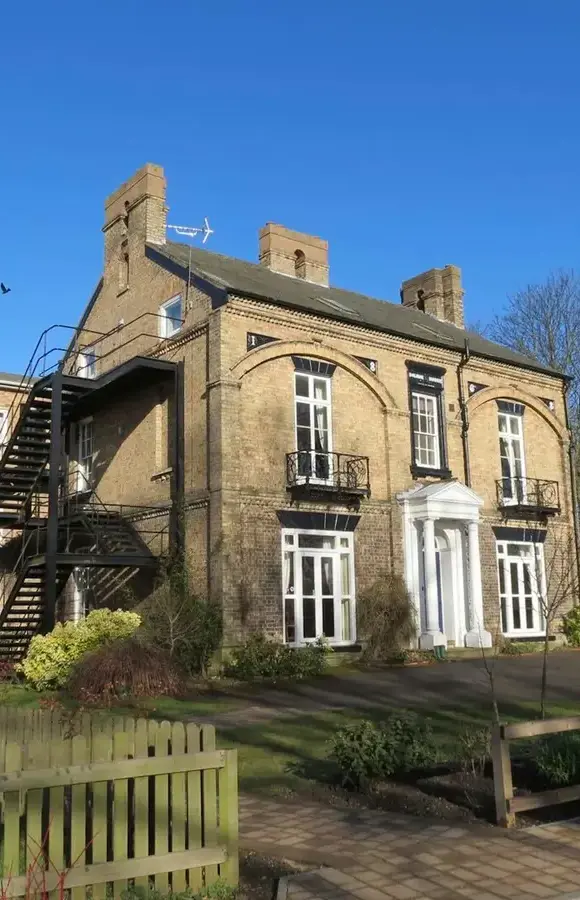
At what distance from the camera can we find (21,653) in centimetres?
1827

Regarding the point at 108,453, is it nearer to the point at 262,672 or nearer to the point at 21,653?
the point at 21,653

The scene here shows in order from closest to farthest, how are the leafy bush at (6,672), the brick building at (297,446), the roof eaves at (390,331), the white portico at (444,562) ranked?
the leafy bush at (6,672)
the brick building at (297,446)
the roof eaves at (390,331)
the white portico at (444,562)

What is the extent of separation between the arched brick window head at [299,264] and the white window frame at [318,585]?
981 cm

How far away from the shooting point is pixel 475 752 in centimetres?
796

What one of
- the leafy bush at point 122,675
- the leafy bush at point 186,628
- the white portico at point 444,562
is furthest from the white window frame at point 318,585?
the leafy bush at point 122,675

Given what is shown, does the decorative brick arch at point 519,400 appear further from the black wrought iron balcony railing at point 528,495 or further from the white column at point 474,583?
the white column at point 474,583

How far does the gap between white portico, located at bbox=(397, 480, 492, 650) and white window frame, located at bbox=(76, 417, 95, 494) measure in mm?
8671

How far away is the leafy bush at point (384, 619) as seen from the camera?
63.1 feet

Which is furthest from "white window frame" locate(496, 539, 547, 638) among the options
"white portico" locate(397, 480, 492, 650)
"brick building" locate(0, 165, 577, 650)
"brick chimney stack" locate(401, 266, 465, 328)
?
"brick chimney stack" locate(401, 266, 465, 328)

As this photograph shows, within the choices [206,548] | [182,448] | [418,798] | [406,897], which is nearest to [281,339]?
[182,448]

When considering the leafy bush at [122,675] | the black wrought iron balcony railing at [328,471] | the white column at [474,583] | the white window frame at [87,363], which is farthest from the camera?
the white window frame at [87,363]

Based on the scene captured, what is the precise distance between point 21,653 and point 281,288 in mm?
10808

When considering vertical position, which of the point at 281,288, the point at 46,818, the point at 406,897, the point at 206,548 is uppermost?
the point at 281,288

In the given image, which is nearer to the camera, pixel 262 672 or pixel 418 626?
pixel 262 672
